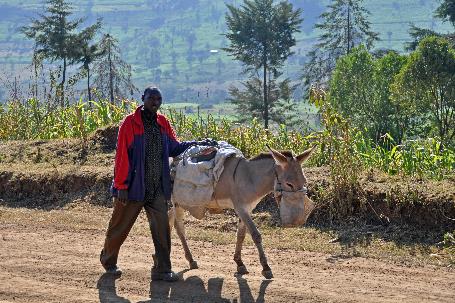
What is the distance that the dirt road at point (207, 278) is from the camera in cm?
890

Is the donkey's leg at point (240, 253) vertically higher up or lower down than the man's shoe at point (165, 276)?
higher up

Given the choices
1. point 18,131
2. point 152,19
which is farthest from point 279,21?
point 152,19

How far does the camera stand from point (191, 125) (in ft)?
57.6

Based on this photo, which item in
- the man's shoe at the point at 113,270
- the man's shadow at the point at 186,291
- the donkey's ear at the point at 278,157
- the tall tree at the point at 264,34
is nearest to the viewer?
the man's shadow at the point at 186,291

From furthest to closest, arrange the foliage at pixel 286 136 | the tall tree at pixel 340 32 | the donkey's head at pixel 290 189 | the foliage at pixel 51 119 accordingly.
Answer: the tall tree at pixel 340 32
the foliage at pixel 51 119
the foliage at pixel 286 136
the donkey's head at pixel 290 189

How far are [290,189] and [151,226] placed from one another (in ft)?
5.11

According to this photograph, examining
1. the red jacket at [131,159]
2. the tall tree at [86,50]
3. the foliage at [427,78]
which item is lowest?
the red jacket at [131,159]

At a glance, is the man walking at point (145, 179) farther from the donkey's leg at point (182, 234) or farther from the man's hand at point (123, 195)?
the donkey's leg at point (182, 234)

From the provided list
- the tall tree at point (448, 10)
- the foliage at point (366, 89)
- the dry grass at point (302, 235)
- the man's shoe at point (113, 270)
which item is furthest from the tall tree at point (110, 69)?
the man's shoe at point (113, 270)

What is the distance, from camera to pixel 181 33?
16538 cm

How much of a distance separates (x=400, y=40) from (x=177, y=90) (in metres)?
34.7

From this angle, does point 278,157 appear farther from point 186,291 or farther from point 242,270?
point 186,291

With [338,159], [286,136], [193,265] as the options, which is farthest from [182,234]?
[286,136]

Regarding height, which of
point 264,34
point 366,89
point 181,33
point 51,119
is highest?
point 181,33
